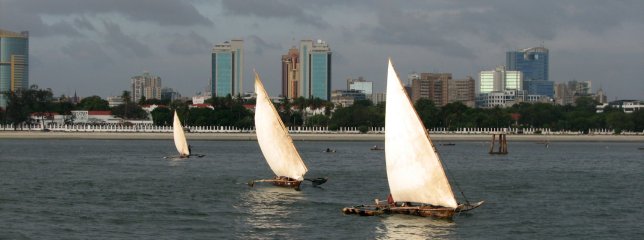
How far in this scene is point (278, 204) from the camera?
66.4 meters

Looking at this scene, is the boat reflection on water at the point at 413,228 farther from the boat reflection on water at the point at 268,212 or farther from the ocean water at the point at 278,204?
the boat reflection on water at the point at 268,212

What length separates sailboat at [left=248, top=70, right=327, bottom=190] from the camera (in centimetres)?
7394

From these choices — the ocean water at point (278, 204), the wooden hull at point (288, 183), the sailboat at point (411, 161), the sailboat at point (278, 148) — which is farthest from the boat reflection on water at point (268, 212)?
the sailboat at point (411, 161)

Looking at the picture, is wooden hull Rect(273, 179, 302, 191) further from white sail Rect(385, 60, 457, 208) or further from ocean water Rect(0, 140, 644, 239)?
white sail Rect(385, 60, 457, 208)

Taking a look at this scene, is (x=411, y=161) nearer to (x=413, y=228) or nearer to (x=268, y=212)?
(x=413, y=228)

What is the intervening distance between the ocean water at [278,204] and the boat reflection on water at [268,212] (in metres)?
0.05

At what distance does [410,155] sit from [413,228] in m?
3.39

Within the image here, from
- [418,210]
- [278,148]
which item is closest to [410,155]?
[418,210]

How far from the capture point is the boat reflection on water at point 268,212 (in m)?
54.3

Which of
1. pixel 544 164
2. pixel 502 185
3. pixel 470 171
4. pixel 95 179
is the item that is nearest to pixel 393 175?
pixel 502 185

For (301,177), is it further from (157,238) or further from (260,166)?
(260,166)

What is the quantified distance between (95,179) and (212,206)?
24467mm

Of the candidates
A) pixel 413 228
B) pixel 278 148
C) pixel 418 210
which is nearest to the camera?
pixel 413 228

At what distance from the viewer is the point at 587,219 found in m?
60.9
